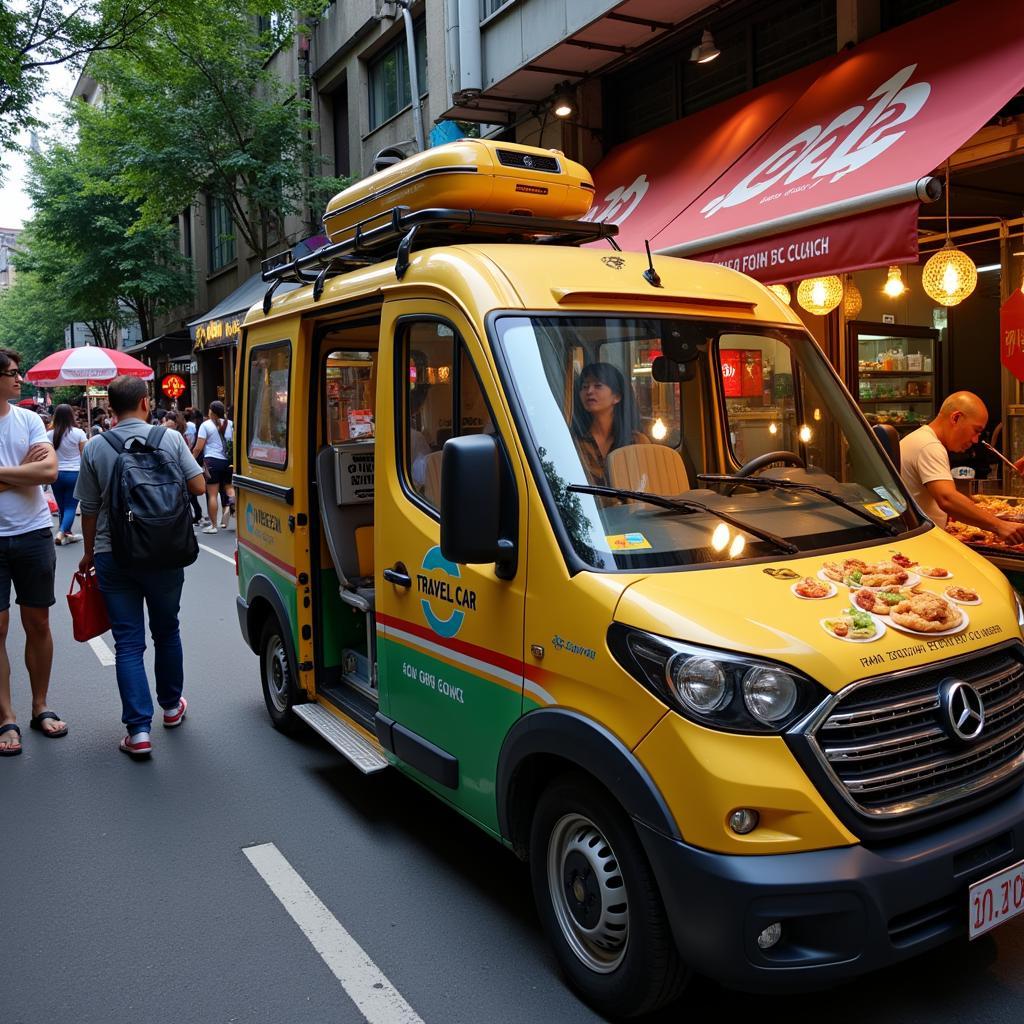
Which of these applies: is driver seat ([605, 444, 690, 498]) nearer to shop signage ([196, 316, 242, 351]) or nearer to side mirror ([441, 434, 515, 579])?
side mirror ([441, 434, 515, 579])

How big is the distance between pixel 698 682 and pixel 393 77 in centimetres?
1839

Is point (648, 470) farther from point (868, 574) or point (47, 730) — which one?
point (47, 730)

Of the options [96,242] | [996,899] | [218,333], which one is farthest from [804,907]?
[96,242]

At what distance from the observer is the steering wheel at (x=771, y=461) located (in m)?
3.82

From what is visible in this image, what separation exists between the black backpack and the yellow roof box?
5.81 feet

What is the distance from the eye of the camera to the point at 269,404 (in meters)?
5.72

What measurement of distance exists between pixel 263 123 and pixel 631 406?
19.6 m

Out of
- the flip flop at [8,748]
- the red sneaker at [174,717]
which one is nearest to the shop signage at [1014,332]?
the red sneaker at [174,717]

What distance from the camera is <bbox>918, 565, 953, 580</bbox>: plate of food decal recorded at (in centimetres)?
319

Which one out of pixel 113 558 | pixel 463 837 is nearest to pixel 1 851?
pixel 113 558

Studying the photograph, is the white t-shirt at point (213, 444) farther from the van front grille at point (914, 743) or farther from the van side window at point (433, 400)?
the van front grille at point (914, 743)

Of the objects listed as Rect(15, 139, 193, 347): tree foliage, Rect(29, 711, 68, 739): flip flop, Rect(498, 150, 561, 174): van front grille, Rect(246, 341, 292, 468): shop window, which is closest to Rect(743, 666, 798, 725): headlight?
Rect(498, 150, 561, 174): van front grille

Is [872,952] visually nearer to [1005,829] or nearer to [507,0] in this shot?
[1005,829]

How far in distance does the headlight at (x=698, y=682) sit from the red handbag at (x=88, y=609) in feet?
13.1
